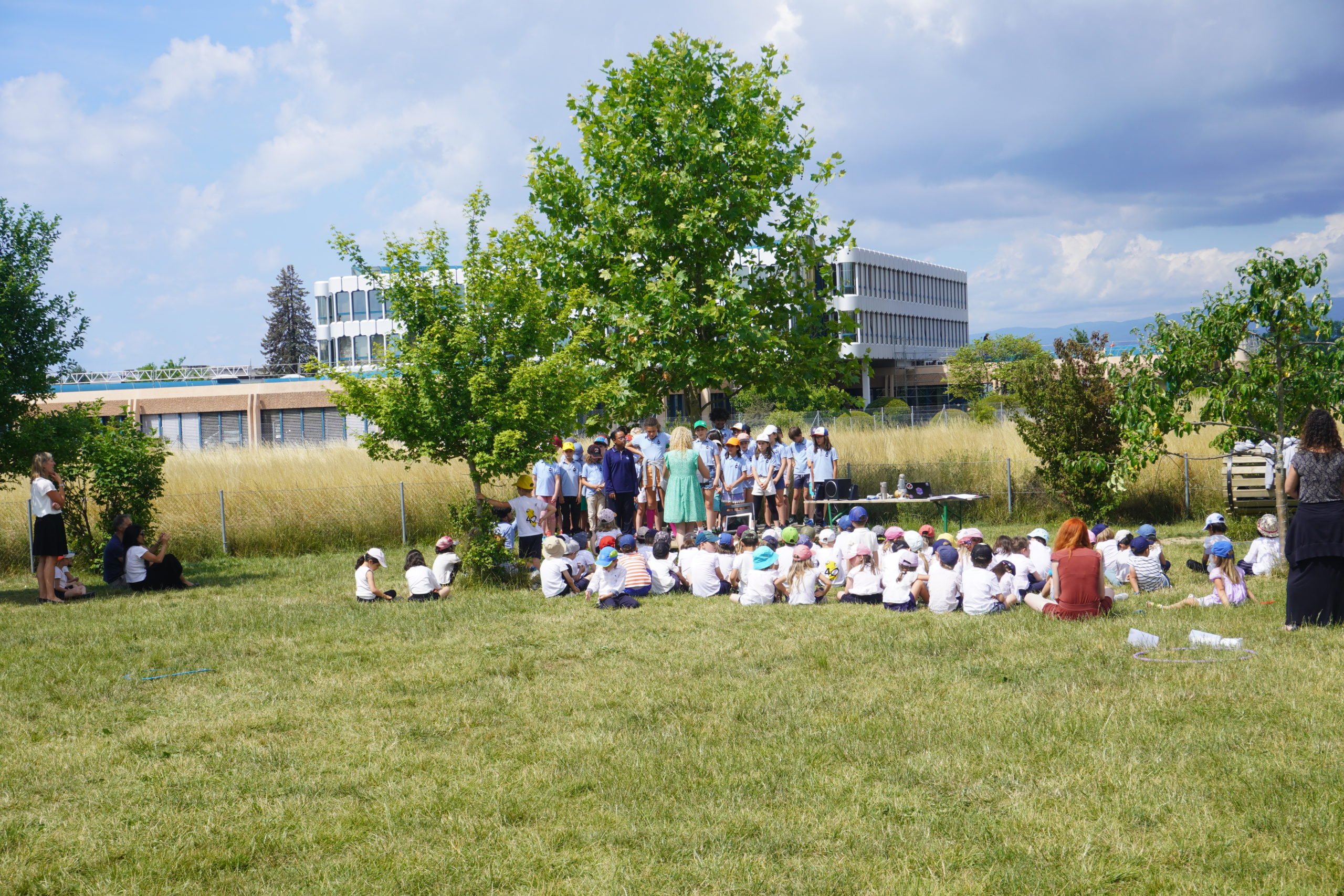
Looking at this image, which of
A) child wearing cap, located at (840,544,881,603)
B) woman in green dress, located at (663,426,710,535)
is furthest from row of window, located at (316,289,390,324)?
child wearing cap, located at (840,544,881,603)

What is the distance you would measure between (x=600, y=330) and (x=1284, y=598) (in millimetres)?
12556

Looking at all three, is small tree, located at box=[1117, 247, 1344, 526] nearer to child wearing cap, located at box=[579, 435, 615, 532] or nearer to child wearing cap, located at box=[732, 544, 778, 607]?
child wearing cap, located at box=[732, 544, 778, 607]

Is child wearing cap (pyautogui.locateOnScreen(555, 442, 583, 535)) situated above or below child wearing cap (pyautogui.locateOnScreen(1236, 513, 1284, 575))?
above

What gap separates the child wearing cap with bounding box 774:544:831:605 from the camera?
37.4ft

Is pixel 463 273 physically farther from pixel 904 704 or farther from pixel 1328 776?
pixel 1328 776

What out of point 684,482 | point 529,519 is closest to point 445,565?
point 529,519

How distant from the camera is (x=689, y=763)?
5.88 metres

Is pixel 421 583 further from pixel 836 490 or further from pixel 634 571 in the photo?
pixel 836 490

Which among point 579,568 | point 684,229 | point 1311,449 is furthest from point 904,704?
point 684,229

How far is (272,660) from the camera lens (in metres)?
9.08

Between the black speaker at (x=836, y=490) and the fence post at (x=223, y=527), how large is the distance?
31.6 feet

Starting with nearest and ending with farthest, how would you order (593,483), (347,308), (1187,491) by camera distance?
(593,483)
(1187,491)
(347,308)

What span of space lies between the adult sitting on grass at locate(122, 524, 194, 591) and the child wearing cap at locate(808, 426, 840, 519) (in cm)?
918

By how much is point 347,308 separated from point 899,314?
4514 cm
